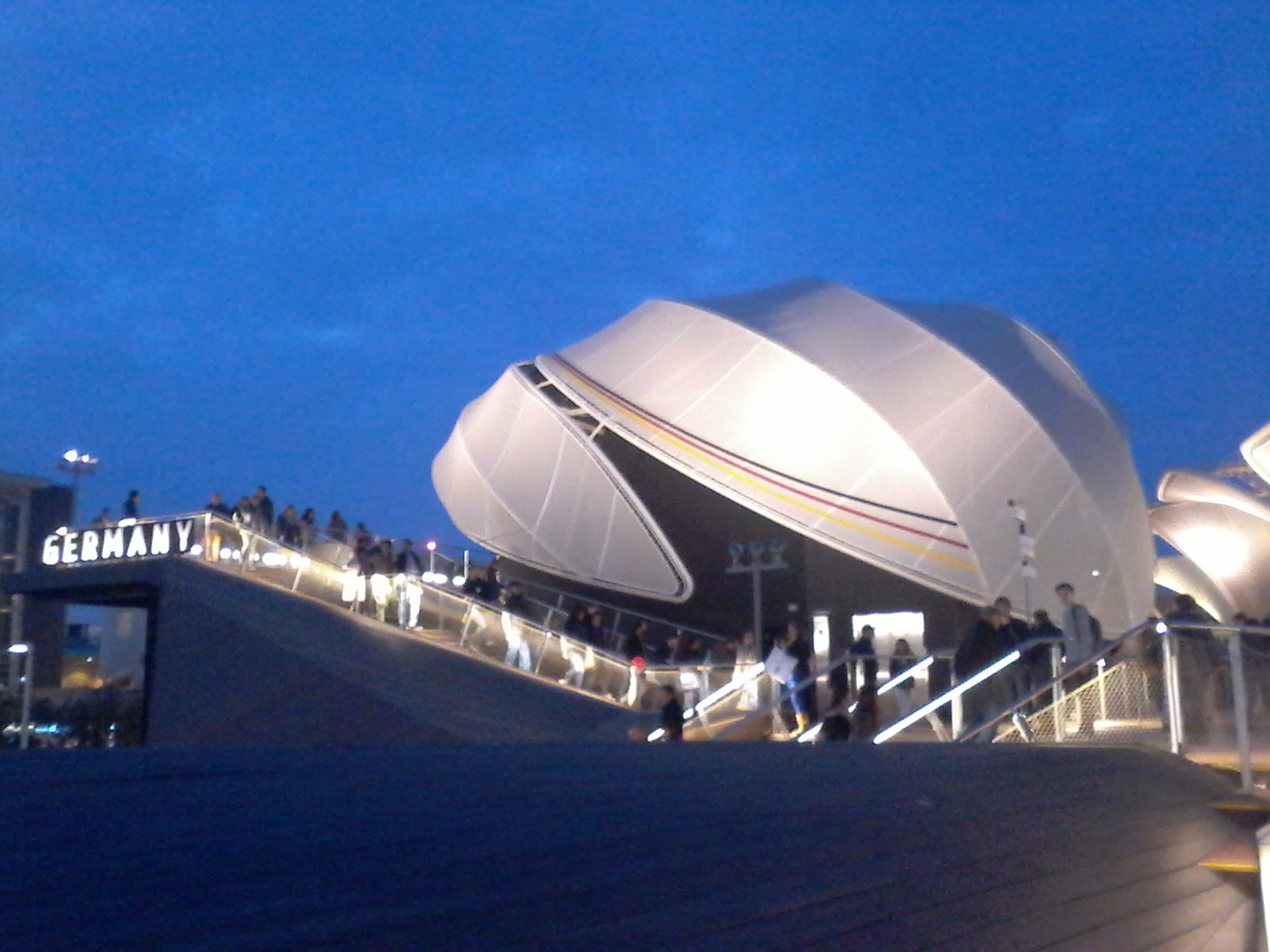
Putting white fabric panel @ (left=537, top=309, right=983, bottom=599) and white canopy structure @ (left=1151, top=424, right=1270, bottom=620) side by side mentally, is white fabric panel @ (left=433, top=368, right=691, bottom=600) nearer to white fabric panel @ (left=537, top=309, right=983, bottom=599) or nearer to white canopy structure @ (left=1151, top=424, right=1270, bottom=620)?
white fabric panel @ (left=537, top=309, right=983, bottom=599)

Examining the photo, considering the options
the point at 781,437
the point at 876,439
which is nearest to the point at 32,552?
the point at 781,437

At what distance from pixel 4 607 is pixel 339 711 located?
119 feet

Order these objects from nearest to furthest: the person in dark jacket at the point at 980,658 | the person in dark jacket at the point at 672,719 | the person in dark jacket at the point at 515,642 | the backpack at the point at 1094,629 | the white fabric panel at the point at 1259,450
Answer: the person in dark jacket at the point at 980,658 → the backpack at the point at 1094,629 → the person in dark jacket at the point at 672,719 → the person in dark jacket at the point at 515,642 → the white fabric panel at the point at 1259,450

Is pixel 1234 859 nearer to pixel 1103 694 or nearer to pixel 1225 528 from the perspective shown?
pixel 1103 694

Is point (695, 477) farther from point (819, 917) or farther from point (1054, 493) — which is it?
point (819, 917)

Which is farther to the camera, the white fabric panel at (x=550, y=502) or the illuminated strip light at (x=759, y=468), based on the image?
the white fabric panel at (x=550, y=502)

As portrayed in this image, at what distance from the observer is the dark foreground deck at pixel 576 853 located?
10.6ft

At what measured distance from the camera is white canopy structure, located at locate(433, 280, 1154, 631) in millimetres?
23844

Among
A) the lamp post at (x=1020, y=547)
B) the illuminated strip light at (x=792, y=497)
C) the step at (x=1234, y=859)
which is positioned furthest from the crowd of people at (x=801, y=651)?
the lamp post at (x=1020, y=547)

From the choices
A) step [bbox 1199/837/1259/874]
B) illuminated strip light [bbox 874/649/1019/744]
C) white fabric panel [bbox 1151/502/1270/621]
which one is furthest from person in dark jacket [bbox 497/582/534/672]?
white fabric panel [bbox 1151/502/1270/621]

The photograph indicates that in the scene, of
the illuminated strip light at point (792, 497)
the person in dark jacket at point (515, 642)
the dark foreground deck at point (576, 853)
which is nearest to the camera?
the dark foreground deck at point (576, 853)

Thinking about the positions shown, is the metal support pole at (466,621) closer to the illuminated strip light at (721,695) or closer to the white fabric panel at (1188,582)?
the illuminated strip light at (721,695)

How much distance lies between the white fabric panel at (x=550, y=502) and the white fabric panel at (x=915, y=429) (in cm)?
170

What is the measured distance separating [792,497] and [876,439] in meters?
1.88
